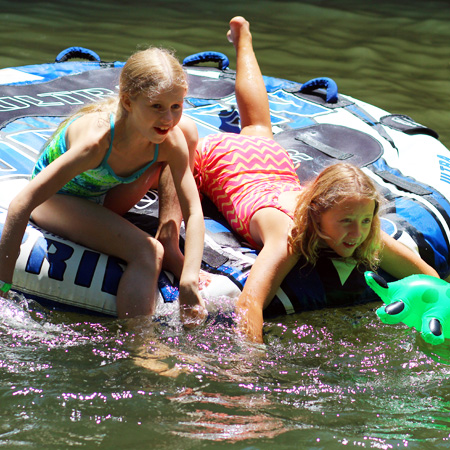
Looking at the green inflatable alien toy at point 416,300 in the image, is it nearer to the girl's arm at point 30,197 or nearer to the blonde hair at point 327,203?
the blonde hair at point 327,203

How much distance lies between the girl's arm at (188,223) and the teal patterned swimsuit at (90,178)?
0.22ft

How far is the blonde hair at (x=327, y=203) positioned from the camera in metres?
2.17

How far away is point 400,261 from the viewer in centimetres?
241

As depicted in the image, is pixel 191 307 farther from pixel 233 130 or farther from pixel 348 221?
pixel 233 130

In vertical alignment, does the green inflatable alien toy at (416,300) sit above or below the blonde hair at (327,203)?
below

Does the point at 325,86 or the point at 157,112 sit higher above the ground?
the point at 157,112

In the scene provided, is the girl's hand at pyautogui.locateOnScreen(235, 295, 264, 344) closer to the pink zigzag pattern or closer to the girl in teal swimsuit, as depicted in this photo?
the girl in teal swimsuit

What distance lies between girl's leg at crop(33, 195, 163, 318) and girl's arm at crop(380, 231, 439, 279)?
0.74 metres

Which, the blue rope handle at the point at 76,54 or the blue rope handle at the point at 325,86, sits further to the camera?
the blue rope handle at the point at 76,54

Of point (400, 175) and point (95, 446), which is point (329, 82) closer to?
point (400, 175)

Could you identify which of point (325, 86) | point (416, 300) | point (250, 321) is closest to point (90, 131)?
point (250, 321)

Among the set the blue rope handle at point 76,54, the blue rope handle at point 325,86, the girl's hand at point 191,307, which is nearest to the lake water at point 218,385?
the girl's hand at point 191,307

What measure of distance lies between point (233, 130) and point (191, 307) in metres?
1.29

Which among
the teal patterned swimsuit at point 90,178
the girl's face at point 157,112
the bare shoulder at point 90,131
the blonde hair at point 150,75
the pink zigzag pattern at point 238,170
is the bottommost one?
the pink zigzag pattern at point 238,170
